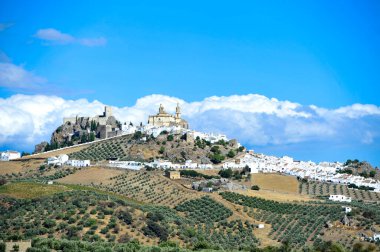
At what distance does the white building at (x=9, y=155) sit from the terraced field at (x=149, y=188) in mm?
25008

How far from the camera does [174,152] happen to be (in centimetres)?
9800

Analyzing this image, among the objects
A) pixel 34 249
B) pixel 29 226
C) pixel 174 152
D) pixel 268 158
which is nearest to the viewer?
pixel 34 249

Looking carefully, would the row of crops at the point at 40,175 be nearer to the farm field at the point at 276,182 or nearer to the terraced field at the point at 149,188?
the terraced field at the point at 149,188

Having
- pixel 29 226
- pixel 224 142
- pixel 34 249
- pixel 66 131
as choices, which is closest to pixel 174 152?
pixel 224 142

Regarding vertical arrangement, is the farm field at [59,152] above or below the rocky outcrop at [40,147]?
below

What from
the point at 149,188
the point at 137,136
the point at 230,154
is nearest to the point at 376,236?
the point at 149,188

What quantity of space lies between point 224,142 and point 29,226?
61.2 meters

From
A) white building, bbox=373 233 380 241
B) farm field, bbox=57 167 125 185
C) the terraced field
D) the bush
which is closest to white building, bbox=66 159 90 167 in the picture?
farm field, bbox=57 167 125 185

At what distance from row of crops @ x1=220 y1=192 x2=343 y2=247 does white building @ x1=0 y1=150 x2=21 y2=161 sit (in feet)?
132

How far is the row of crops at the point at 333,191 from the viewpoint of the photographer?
283 feet

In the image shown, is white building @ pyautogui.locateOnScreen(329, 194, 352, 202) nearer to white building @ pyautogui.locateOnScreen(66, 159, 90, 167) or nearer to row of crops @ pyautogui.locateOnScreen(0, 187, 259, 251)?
row of crops @ pyautogui.locateOnScreen(0, 187, 259, 251)

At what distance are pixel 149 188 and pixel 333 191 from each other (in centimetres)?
2408

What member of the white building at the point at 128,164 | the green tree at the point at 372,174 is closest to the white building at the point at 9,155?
the white building at the point at 128,164

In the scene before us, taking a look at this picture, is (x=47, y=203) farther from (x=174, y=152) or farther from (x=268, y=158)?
(x=268, y=158)
